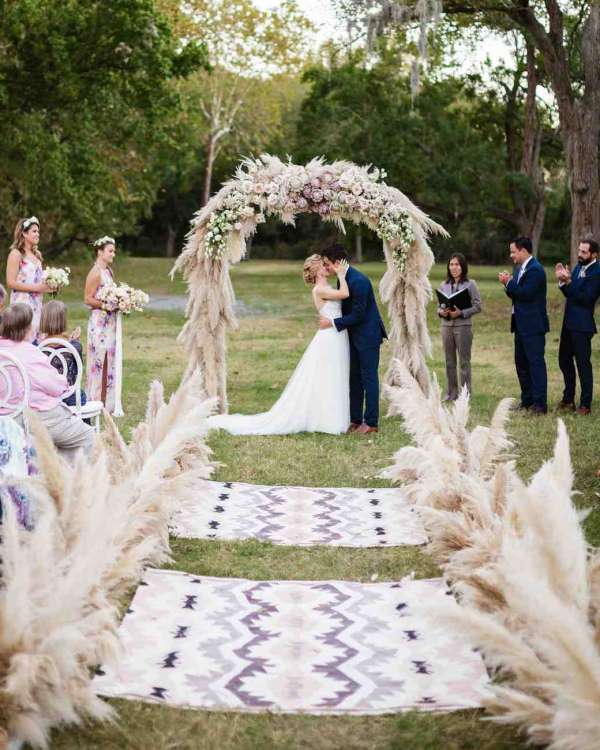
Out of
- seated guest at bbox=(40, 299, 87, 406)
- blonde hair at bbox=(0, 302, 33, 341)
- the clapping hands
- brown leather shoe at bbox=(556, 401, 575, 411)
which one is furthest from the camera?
brown leather shoe at bbox=(556, 401, 575, 411)

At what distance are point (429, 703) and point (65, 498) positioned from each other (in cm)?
186

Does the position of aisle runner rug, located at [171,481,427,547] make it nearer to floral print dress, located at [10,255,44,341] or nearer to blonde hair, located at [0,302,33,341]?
blonde hair, located at [0,302,33,341]

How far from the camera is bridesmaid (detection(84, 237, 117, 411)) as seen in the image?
1103 centimetres

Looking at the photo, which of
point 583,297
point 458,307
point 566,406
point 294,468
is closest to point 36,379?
point 294,468

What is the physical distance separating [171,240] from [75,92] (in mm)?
33077

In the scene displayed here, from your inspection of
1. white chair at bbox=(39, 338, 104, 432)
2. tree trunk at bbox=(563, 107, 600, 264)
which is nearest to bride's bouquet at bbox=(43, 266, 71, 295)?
white chair at bbox=(39, 338, 104, 432)

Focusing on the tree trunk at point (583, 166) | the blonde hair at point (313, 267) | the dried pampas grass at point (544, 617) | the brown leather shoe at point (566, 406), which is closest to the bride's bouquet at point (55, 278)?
the blonde hair at point (313, 267)

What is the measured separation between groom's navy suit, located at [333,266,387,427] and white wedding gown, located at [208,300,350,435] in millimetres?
157

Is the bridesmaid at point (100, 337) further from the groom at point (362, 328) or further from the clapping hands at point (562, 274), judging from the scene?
the clapping hands at point (562, 274)

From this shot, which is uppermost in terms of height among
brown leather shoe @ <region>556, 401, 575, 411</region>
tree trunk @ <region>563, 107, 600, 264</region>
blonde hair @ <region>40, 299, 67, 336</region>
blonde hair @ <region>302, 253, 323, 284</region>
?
tree trunk @ <region>563, 107, 600, 264</region>

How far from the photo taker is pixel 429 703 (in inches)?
177

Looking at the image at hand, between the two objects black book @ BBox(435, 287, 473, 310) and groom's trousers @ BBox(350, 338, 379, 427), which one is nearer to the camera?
groom's trousers @ BBox(350, 338, 379, 427)

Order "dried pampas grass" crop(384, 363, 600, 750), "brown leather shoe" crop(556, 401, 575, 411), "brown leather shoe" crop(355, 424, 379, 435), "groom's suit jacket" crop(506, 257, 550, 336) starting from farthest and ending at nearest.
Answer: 1. "brown leather shoe" crop(556, 401, 575, 411)
2. "groom's suit jacket" crop(506, 257, 550, 336)
3. "brown leather shoe" crop(355, 424, 379, 435)
4. "dried pampas grass" crop(384, 363, 600, 750)

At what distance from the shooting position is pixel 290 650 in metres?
5.12
